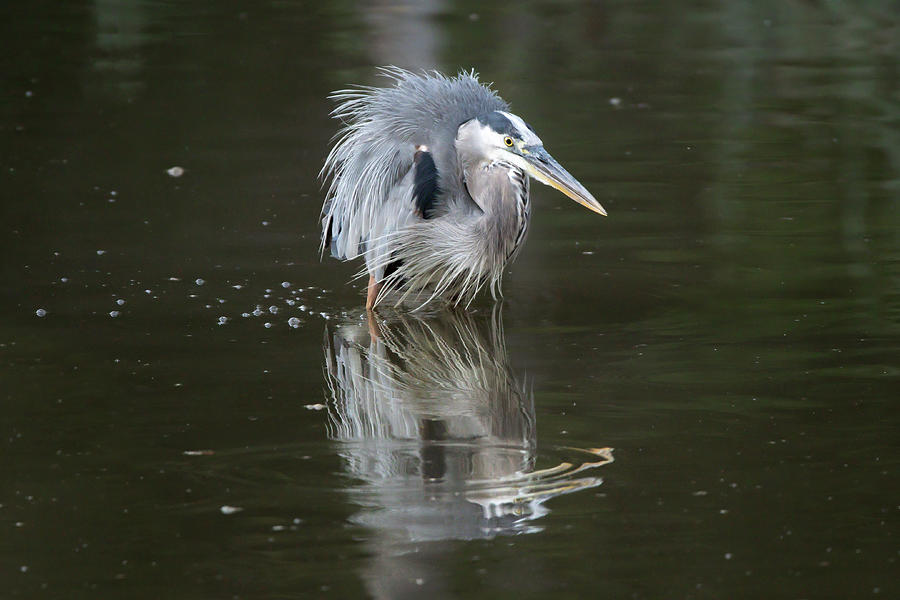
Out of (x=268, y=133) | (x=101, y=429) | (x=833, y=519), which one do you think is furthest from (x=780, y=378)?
(x=268, y=133)

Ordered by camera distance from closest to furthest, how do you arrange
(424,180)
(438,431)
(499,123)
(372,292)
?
(438,431) < (499,123) < (424,180) < (372,292)

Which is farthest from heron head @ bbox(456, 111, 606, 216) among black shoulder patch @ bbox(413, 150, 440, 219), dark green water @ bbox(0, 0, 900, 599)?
dark green water @ bbox(0, 0, 900, 599)

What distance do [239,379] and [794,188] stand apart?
12.5 feet

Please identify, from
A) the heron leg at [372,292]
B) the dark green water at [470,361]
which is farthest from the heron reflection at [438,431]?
the heron leg at [372,292]

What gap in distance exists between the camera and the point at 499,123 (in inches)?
248

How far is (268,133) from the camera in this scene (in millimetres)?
9938

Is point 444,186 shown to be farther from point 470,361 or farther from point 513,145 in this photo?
point 470,361

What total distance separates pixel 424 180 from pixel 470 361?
88cm

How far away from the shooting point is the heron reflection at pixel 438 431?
4.61 m

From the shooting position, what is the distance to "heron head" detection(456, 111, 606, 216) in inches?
249

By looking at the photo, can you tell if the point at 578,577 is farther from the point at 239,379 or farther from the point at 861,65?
the point at 861,65

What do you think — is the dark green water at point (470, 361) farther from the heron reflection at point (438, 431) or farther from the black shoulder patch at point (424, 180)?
the black shoulder patch at point (424, 180)

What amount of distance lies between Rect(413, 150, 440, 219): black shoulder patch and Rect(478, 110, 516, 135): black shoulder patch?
0.32m

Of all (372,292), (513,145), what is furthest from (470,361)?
(513,145)
